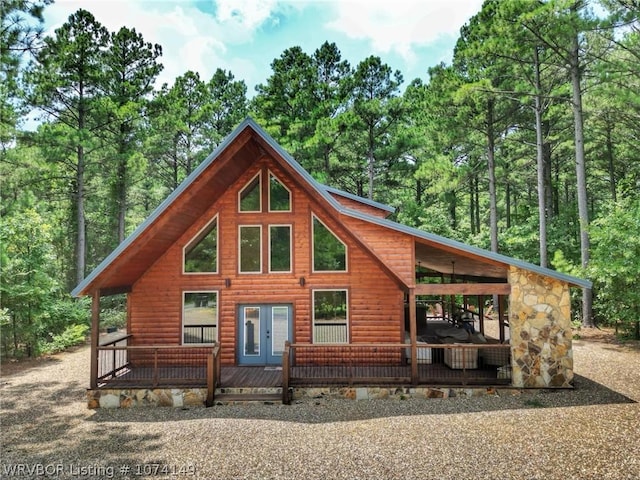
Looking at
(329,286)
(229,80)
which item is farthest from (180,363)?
(229,80)

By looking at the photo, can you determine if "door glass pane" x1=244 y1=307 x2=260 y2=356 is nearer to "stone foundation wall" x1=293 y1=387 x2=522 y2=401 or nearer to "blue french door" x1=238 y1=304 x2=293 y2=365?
"blue french door" x1=238 y1=304 x2=293 y2=365

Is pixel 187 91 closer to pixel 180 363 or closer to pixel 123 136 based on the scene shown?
pixel 123 136

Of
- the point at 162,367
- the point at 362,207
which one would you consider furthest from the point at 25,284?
the point at 362,207

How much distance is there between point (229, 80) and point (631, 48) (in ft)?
75.1

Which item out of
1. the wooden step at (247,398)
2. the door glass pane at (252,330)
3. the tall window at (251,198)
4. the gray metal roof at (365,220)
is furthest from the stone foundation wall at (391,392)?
the tall window at (251,198)

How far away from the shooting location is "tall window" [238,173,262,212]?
1106 centimetres

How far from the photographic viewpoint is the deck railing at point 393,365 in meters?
8.78

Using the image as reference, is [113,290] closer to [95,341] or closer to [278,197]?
[95,341]

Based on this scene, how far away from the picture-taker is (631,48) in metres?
14.5

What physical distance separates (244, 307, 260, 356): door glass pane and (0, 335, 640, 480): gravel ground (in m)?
2.59

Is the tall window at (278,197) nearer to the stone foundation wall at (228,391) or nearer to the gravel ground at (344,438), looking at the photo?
the stone foundation wall at (228,391)

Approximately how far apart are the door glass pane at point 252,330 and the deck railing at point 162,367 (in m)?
1.07

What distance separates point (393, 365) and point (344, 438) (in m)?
4.37

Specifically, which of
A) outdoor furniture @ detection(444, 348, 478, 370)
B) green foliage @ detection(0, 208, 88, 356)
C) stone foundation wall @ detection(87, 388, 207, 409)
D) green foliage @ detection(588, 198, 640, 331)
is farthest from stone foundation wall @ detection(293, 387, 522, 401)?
green foliage @ detection(0, 208, 88, 356)
